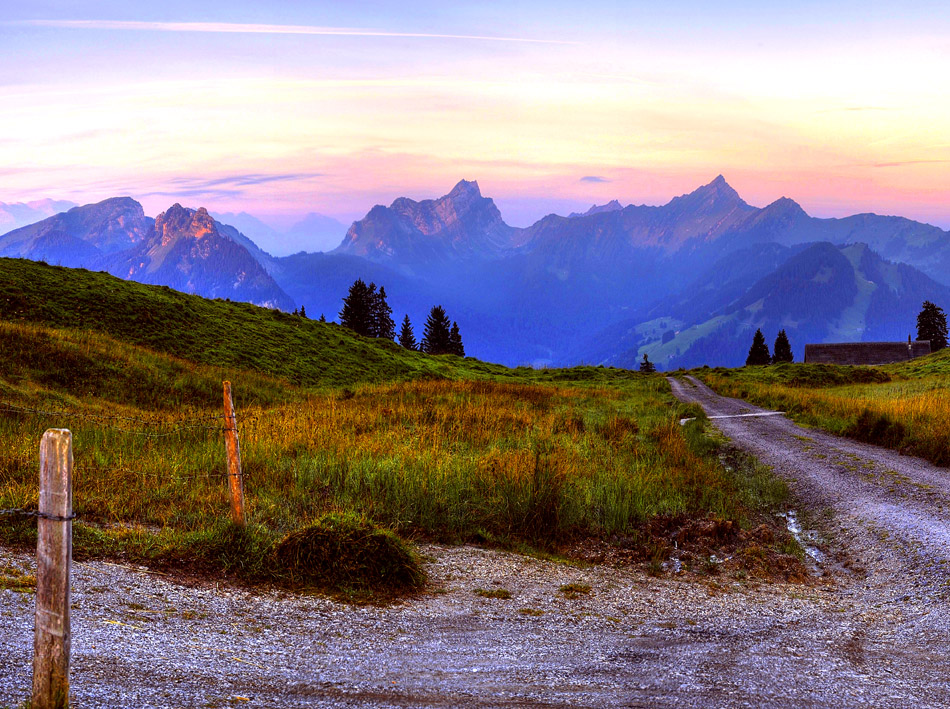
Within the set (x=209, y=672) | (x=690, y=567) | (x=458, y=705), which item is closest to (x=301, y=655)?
(x=209, y=672)

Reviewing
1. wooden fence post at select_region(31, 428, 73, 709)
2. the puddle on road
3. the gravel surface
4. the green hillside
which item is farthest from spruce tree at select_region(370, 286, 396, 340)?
wooden fence post at select_region(31, 428, 73, 709)

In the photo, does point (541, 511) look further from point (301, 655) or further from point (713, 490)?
point (301, 655)

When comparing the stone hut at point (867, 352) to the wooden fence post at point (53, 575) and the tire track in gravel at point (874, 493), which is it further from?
the wooden fence post at point (53, 575)

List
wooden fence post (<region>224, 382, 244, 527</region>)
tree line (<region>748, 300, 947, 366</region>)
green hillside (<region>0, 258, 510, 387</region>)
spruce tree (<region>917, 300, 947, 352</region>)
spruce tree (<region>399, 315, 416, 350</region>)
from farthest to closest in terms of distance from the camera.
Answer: spruce tree (<region>399, 315, 416, 350</region>)
tree line (<region>748, 300, 947, 366</region>)
spruce tree (<region>917, 300, 947, 352</region>)
green hillside (<region>0, 258, 510, 387</region>)
wooden fence post (<region>224, 382, 244, 527</region>)

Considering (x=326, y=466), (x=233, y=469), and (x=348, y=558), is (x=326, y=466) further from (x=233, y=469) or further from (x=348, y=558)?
(x=348, y=558)

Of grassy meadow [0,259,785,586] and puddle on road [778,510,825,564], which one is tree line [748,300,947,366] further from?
puddle on road [778,510,825,564]

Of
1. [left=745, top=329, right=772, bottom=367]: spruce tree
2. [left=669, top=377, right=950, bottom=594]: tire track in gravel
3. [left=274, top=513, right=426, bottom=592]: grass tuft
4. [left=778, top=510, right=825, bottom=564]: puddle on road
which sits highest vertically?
[left=274, top=513, right=426, bottom=592]: grass tuft

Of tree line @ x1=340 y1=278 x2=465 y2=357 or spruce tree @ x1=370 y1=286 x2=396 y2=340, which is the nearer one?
tree line @ x1=340 y1=278 x2=465 y2=357

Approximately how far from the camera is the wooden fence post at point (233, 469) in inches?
365

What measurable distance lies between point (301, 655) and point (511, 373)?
53.2 meters

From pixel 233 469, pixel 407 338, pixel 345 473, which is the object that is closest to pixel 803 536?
pixel 345 473

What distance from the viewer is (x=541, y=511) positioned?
11.2 m

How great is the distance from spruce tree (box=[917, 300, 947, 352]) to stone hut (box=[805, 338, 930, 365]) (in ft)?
36.2

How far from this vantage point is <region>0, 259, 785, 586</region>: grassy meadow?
31.0ft
